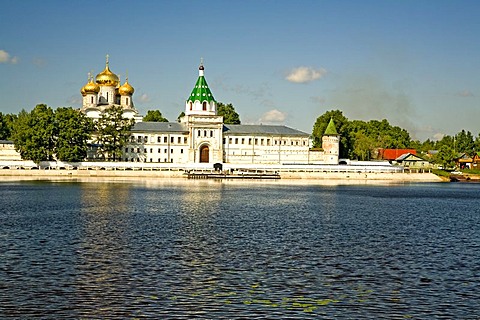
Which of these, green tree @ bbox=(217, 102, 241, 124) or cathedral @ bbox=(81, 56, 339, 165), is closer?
cathedral @ bbox=(81, 56, 339, 165)

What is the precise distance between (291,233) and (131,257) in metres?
8.90

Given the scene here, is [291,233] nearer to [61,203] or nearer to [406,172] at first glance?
[61,203]

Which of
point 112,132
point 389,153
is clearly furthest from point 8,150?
point 389,153

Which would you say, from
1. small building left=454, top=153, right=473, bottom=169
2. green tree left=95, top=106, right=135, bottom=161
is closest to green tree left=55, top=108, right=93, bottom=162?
green tree left=95, top=106, right=135, bottom=161

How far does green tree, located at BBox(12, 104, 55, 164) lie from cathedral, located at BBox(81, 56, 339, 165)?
53.5 feet

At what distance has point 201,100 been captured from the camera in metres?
99.4

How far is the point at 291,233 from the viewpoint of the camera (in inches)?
1126

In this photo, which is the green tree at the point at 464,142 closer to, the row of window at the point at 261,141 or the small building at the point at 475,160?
the small building at the point at 475,160

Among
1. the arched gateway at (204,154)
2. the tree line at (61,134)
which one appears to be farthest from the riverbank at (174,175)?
the arched gateway at (204,154)

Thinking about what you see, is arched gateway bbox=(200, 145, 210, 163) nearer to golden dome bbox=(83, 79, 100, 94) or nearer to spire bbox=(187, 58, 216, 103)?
spire bbox=(187, 58, 216, 103)

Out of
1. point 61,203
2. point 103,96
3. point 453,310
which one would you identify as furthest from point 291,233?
point 103,96

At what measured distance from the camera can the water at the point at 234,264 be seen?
50.4 ft

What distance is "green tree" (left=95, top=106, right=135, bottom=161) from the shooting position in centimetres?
8844

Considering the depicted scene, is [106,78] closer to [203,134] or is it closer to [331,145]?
[203,134]
